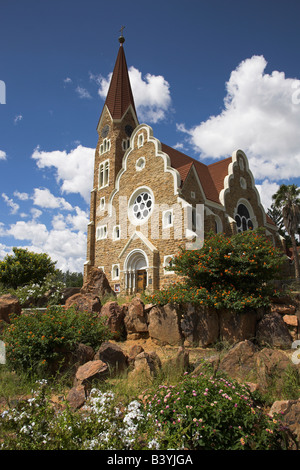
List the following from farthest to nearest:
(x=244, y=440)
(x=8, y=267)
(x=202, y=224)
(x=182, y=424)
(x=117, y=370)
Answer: (x=8, y=267)
(x=202, y=224)
(x=117, y=370)
(x=182, y=424)
(x=244, y=440)

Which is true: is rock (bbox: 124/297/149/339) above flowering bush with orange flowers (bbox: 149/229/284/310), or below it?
below

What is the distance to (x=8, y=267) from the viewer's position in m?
26.5

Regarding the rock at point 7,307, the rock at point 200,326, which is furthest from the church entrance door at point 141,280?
the rock at point 200,326

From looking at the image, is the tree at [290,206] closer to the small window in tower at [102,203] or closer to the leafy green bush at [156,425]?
the small window in tower at [102,203]

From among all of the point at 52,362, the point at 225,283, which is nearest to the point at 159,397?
the point at 52,362

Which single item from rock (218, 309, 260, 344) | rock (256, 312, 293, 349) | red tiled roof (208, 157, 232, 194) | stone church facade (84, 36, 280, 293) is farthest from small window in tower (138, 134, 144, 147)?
rock (256, 312, 293, 349)

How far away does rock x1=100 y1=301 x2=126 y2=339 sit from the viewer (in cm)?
1175

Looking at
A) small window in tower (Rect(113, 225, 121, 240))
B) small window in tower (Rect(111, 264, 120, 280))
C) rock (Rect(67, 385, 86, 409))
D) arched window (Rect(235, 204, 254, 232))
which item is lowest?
rock (Rect(67, 385, 86, 409))

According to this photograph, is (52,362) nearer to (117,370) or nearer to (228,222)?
(117,370)

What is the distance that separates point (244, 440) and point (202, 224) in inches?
708

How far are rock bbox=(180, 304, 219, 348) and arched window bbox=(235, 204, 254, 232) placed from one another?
1647 centimetres

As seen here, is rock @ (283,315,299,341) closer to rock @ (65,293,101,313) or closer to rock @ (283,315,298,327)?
rock @ (283,315,298,327)

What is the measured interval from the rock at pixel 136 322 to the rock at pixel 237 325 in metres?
2.95

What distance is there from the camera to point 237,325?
10.3 meters
